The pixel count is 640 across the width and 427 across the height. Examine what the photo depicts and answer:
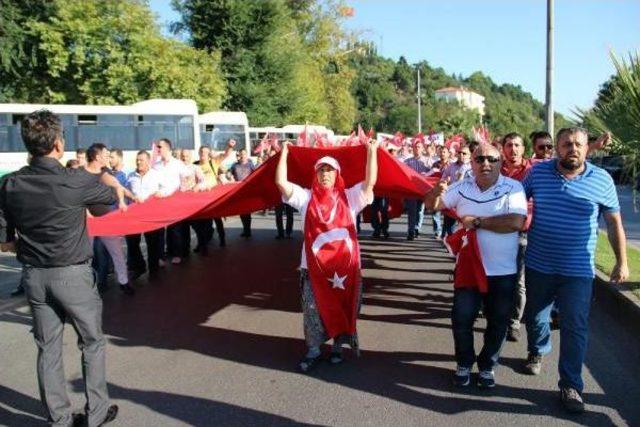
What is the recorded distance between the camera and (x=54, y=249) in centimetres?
351

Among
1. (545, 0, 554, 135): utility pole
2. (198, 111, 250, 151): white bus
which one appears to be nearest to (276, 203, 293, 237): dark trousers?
(545, 0, 554, 135): utility pole

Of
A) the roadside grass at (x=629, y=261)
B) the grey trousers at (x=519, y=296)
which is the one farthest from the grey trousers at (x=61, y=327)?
the roadside grass at (x=629, y=261)

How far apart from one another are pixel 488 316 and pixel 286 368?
1.65 m

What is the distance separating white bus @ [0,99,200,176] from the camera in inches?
722

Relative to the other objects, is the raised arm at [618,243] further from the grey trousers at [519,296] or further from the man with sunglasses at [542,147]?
the man with sunglasses at [542,147]

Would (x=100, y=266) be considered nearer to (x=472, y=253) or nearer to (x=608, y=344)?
(x=472, y=253)

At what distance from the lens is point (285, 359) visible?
497 centimetres

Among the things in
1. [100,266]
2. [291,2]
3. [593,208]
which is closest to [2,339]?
[100,266]

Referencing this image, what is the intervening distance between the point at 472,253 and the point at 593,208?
33.3 inches

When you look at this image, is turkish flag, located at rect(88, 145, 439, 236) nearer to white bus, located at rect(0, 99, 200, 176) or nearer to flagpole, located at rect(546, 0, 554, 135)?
flagpole, located at rect(546, 0, 554, 135)

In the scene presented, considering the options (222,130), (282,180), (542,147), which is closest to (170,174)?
(282,180)

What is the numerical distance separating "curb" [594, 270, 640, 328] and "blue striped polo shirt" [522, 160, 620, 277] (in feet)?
7.29

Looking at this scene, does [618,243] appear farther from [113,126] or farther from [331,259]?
[113,126]

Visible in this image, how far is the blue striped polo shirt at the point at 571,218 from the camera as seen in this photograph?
393cm
